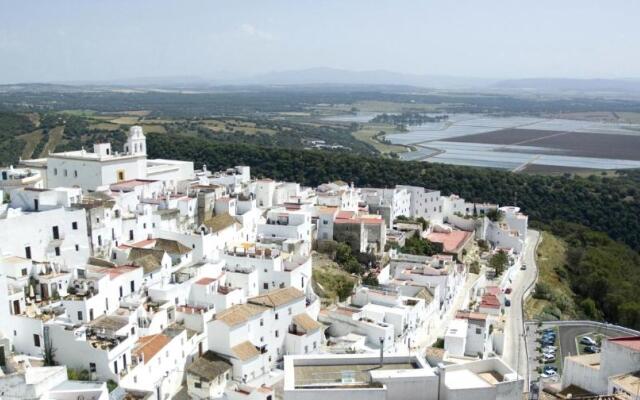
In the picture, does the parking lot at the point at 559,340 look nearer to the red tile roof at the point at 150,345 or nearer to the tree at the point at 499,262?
the tree at the point at 499,262

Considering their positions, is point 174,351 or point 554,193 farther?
point 554,193

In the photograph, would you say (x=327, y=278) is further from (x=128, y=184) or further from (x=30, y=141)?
(x=30, y=141)

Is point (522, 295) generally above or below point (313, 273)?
below

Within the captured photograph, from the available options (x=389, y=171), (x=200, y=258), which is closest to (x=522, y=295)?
(x=200, y=258)

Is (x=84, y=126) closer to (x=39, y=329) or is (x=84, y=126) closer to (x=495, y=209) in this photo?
(x=495, y=209)

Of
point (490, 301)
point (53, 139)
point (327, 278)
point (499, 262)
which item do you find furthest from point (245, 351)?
point (53, 139)

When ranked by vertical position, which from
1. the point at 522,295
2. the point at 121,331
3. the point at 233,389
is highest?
the point at 121,331
